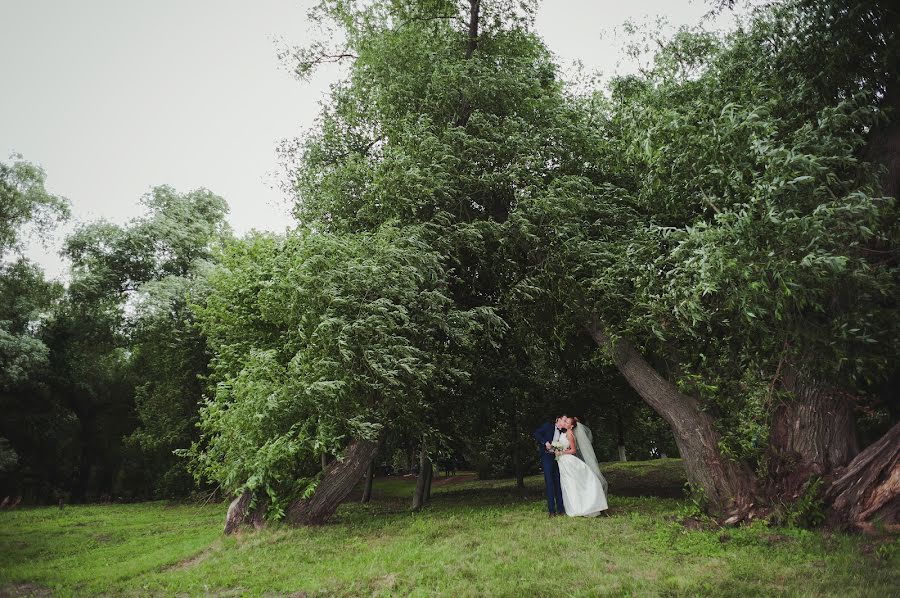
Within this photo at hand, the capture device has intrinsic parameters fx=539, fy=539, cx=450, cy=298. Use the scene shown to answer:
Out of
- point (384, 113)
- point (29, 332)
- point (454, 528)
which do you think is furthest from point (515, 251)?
point (29, 332)

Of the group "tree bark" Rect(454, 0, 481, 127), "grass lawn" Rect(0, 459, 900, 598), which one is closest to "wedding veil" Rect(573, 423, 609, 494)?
"grass lawn" Rect(0, 459, 900, 598)

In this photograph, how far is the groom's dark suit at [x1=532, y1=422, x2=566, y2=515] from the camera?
11195mm

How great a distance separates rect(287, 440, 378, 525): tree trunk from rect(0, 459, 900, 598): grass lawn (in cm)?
48

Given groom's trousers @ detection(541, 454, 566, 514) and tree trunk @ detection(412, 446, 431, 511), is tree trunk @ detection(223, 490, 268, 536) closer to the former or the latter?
tree trunk @ detection(412, 446, 431, 511)

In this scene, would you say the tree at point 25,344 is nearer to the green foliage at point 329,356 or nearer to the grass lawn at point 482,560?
the grass lawn at point 482,560

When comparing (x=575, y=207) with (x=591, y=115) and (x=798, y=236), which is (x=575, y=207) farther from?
(x=798, y=236)

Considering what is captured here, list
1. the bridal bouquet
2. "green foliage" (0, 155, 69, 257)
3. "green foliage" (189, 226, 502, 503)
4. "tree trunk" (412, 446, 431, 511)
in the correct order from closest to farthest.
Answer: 1. "green foliage" (189, 226, 502, 503)
2. the bridal bouquet
3. "tree trunk" (412, 446, 431, 511)
4. "green foliage" (0, 155, 69, 257)

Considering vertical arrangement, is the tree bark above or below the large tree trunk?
above

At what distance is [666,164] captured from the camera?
10164mm

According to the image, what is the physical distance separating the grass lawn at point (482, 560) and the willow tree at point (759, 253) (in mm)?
1491

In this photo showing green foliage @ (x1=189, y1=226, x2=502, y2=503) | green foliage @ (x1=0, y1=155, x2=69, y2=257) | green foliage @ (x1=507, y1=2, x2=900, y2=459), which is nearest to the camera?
green foliage @ (x1=507, y1=2, x2=900, y2=459)

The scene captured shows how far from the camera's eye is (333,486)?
11641 mm

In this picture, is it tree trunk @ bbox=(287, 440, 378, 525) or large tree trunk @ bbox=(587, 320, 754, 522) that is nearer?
large tree trunk @ bbox=(587, 320, 754, 522)

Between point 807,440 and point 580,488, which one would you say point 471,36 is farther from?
point 807,440
